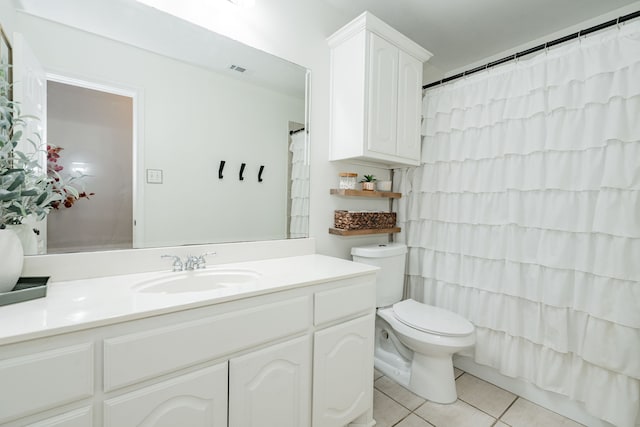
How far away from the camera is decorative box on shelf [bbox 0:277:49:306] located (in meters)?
0.83

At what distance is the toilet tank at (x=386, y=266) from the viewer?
1944mm

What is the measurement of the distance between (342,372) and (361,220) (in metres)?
0.97

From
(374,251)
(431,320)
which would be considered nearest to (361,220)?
(374,251)

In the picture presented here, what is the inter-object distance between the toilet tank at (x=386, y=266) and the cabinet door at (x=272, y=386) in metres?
0.85

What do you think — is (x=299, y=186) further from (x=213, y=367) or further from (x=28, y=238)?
(x=28, y=238)

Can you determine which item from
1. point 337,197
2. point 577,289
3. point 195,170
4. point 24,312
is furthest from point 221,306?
point 577,289

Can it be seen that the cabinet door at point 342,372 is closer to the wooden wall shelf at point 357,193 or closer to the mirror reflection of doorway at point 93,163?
the wooden wall shelf at point 357,193

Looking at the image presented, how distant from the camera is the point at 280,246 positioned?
68.1 inches

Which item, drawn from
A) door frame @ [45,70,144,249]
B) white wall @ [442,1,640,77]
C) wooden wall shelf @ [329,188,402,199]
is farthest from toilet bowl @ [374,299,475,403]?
white wall @ [442,1,640,77]

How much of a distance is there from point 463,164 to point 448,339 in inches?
45.7

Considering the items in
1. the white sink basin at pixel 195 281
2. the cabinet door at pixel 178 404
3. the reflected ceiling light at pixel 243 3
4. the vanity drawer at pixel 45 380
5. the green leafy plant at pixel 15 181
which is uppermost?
the reflected ceiling light at pixel 243 3

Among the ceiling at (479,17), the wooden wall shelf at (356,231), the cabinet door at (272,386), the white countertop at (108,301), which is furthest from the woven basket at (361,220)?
the ceiling at (479,17)

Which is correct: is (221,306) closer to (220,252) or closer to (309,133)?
(220,252)

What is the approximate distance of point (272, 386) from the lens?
3.60 ft
